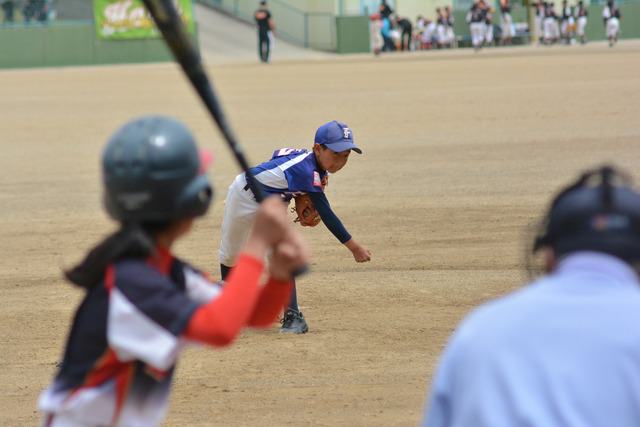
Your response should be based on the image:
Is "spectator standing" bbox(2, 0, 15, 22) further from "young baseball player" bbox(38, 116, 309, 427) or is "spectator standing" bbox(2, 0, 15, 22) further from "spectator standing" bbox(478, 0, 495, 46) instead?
"young baseball player" bbox(38, 116, 309, 427)

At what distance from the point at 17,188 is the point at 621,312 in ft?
35.3

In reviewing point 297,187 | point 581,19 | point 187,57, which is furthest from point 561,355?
point 581,19

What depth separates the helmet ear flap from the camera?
2166 mm

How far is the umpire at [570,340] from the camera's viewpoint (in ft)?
5.20

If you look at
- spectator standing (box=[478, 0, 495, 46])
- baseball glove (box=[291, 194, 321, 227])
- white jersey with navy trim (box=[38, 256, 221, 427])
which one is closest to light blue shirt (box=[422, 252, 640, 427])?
white jersey with navy trim (box=[38, 256, 221, 427])

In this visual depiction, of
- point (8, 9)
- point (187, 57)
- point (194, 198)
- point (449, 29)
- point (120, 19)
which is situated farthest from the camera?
point (449, 29)

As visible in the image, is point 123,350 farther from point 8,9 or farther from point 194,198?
point 8,9

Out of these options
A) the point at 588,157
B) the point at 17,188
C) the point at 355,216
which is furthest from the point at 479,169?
the point at 17,188

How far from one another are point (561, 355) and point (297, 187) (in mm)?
4126

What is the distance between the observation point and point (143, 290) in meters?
2.04

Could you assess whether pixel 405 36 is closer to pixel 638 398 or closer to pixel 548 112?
pixel 548 112

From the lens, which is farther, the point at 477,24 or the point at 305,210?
the point at 477,24

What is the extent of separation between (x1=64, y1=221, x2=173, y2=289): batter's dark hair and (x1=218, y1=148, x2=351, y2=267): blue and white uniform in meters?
3.26

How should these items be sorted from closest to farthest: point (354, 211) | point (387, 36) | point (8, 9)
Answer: point (354, 211)
point (8, 9)
point (387, 36)
